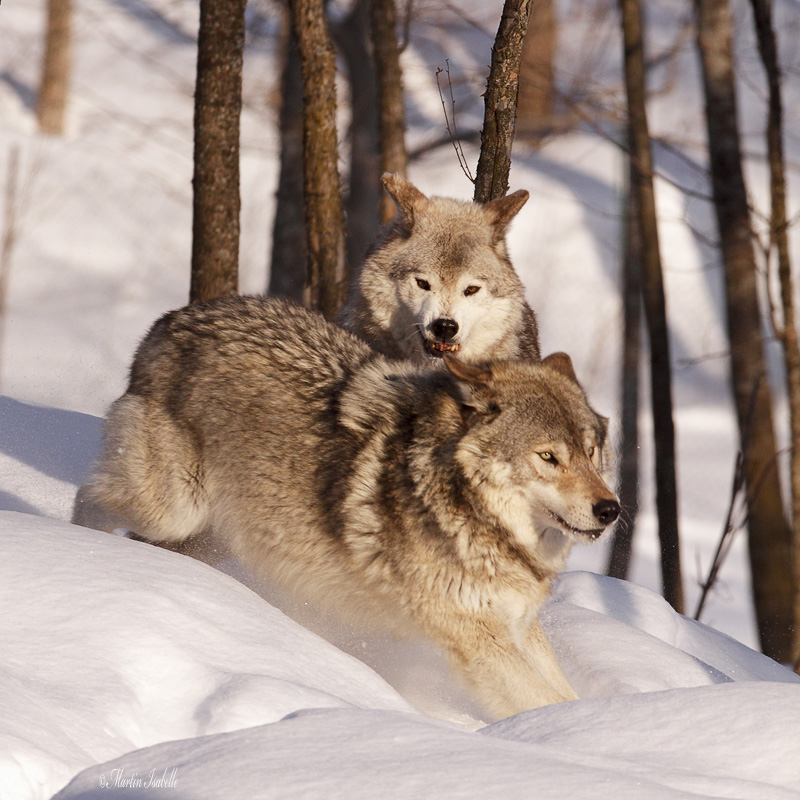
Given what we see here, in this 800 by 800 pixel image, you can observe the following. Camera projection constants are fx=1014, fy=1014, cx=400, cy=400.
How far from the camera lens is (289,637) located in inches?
126

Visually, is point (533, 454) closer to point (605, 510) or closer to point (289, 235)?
point (605, 510)

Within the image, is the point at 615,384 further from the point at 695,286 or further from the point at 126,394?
the point at 126,394

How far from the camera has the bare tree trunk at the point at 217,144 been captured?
7.32 m

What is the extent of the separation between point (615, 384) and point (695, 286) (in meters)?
4.59

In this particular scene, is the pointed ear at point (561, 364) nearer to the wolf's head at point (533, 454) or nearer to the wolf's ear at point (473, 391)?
the wolf's head at point (533, 454)

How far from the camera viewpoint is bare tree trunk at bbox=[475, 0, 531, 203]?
233 inches

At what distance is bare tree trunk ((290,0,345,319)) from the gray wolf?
1.71 m

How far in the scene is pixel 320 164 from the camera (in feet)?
23.1

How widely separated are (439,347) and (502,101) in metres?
1.98

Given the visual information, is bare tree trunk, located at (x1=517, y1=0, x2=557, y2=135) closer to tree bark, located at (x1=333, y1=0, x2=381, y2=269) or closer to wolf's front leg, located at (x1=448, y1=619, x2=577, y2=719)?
tree bark, located at (x1=333, y1=0, x2=381, y2=269)

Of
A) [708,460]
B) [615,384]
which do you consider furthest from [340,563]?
[708,460]
